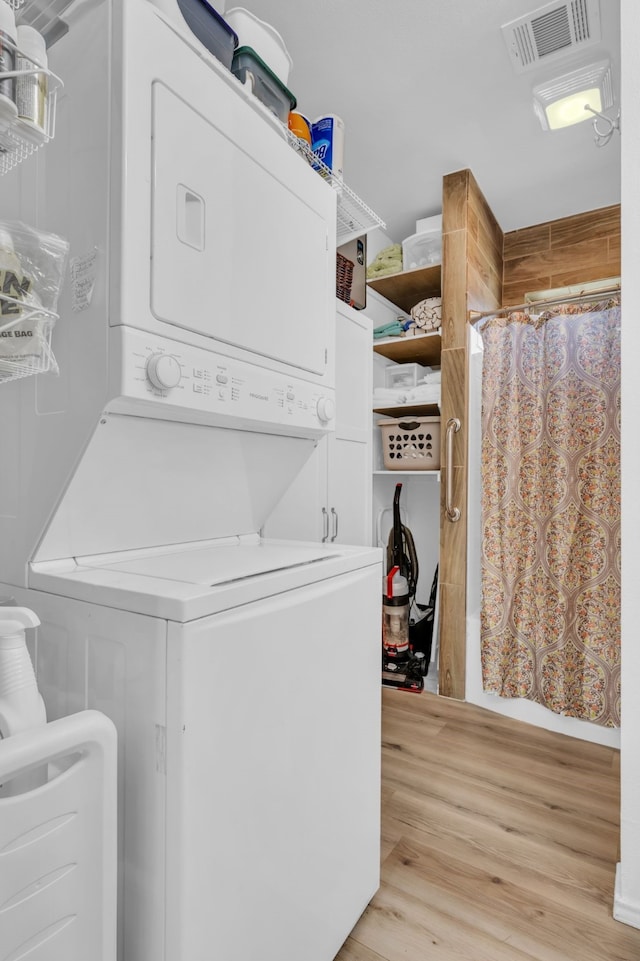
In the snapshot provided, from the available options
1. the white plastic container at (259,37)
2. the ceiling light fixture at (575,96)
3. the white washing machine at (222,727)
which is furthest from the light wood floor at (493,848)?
the ceiling light fixture at (575,96)

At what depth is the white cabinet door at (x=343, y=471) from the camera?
202 centimetres

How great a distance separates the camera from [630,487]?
1469 mm

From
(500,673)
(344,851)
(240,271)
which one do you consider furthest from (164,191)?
(500,673)

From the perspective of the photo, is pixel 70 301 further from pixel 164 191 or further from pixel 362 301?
pixel 362 301

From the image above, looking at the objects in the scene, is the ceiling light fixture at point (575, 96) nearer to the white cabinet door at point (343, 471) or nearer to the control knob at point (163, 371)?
the white cabinet door at point (343, 471)

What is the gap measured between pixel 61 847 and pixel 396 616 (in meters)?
2.49

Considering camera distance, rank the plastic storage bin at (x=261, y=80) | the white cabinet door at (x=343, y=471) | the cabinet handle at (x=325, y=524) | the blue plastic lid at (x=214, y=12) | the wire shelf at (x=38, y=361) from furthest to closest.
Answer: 1. the cabinet handle at (x=325, y=524)
2. the white cabinet door at (x=343, y=471)
3. the plastic storage bin at (x=261, y=80)
4. the blue plastic lid at (x=214, y=12)
5. the wire shelf at (x=38, y=361)

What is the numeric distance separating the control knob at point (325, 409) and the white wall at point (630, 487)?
0.81 m

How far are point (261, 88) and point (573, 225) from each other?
2.58 meters

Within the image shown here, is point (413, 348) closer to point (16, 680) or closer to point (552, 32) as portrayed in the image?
point (552, 32)

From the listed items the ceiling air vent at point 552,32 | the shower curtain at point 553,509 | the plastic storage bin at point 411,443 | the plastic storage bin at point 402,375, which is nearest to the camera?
the ceiling air vent at point 552,32

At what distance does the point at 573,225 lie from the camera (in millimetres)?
3279

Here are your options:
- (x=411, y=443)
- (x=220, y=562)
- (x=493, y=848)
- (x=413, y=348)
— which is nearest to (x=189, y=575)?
(x=220, y=562)

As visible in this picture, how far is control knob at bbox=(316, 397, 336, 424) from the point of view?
148 cm
